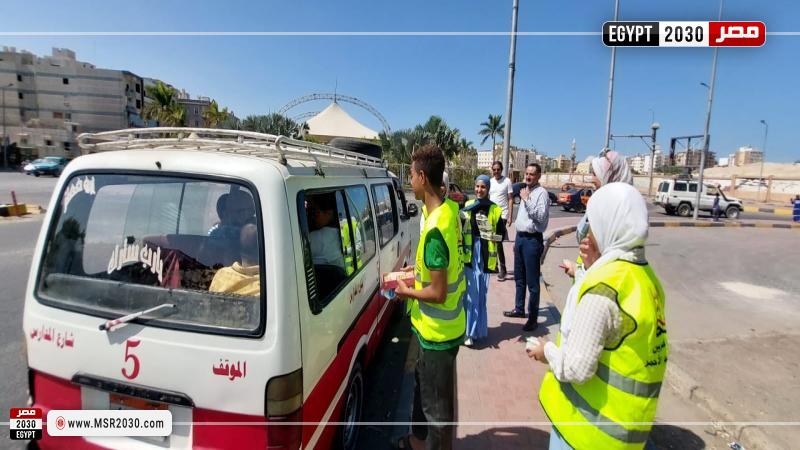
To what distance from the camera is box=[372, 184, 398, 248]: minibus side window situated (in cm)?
385

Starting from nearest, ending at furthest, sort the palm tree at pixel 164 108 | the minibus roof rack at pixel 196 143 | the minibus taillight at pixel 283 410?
the minibus taillight at pixel 283 410
the minibus roof rack at pixel 196 143
the palm tree at pixel 164 108

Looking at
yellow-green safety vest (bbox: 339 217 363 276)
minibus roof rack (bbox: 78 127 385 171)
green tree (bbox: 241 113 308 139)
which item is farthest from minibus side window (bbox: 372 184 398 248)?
green tree (bbox: 241 113 308 139)

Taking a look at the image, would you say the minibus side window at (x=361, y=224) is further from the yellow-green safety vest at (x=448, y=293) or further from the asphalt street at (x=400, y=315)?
the asphalt street at (x=400, y=315)

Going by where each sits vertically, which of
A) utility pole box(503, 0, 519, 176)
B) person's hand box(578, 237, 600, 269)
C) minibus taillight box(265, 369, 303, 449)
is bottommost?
minibus taillight box(265, 369, 303, 449)

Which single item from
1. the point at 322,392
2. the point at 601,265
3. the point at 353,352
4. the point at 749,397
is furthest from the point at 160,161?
the point at 749,397

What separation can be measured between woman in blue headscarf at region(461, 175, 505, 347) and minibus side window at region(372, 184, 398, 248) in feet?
2.67

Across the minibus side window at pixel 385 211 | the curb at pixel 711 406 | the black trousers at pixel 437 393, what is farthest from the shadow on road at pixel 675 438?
the minibus side window at pixel 385 211

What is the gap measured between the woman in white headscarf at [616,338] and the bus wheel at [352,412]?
4.92 ft

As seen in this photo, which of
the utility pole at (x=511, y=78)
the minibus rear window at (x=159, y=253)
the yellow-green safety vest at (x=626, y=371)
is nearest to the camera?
the yellow-green safety vest at (x=626, y=371)

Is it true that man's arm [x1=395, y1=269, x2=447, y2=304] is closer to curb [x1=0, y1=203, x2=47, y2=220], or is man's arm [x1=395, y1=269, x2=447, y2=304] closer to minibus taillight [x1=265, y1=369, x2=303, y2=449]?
minibus taillight [x1=265, y1=369, x2=303, y2=449]

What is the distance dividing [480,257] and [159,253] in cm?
346

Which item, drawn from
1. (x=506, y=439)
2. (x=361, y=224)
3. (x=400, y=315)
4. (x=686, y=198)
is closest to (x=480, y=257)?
(x=400, y=315)

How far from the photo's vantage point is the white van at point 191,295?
1688 mm

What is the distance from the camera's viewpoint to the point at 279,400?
5.50 ft
